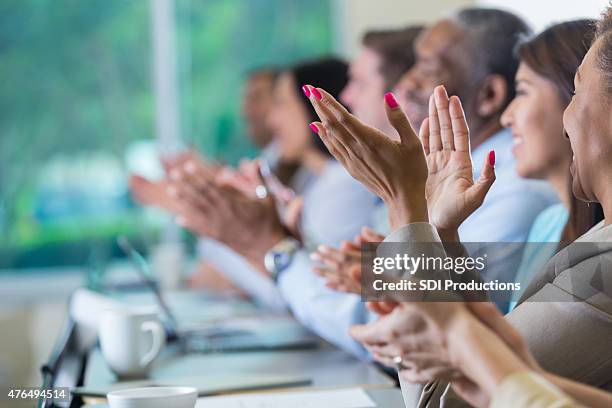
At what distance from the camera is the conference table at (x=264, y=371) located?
1203 mm

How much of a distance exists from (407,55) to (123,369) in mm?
1133

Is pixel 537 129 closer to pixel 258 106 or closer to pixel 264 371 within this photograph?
pixel 264 371

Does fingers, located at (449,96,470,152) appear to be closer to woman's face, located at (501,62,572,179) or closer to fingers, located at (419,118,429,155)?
fingers, located at (419,118,429,155)

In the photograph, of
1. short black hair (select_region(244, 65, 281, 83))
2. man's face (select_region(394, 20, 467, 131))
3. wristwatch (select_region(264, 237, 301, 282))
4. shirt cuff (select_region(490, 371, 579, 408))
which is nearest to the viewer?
shirt cuff (select_region(490, 371, 579, 408))

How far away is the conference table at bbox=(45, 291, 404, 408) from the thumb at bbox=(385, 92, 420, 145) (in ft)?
1.47

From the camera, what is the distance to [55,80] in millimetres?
3752

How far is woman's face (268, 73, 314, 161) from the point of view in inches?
114

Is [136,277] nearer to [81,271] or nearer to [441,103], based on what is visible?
[81,271]

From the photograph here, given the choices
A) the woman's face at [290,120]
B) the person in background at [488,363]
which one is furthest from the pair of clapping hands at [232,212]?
the woman's face at [290,120]

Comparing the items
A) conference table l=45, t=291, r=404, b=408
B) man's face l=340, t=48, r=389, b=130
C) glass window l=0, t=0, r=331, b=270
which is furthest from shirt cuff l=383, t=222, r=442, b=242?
glass window l=0, t=0, r=331, b=270

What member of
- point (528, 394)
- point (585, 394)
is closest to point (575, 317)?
point (585, 394)

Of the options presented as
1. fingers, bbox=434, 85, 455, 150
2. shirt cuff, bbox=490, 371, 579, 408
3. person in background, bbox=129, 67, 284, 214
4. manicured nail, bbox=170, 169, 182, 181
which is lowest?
shirt cuff, bbox=490, 371, 579, 408

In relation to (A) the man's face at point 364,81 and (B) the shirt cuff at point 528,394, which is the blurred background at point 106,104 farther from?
(B) the shirt cuff at point 528,394

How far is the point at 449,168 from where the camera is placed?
817 mm
